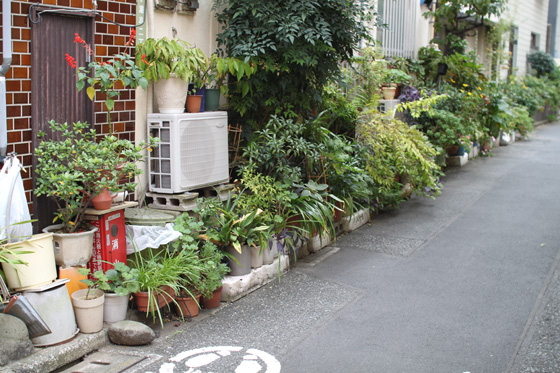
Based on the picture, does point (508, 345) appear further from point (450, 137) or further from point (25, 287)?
point (450, 137)

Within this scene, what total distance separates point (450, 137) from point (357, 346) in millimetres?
7268

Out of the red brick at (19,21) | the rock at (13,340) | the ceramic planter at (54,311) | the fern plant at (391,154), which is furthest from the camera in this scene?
the fern plant at (391,154)

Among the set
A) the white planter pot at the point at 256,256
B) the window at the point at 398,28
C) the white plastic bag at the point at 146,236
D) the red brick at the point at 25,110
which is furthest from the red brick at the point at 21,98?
the window at the point at 398,28

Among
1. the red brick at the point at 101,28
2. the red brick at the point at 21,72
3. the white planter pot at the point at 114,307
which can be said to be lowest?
the white planter pot at the point at 114,307

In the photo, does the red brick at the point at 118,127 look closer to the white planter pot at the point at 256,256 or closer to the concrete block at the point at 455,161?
the white planter pot at the point at 256,256

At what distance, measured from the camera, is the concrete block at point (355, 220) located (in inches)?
326

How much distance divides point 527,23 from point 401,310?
20.5m

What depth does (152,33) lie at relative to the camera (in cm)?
621

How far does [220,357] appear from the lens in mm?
4602

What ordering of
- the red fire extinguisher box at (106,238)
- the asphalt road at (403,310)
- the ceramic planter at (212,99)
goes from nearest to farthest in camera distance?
the asphalt road at (403,310), the red fire extinguisher box at (106,238), the ceramic planter at (212,99)

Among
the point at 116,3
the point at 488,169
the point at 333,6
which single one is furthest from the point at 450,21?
the point at 116,3

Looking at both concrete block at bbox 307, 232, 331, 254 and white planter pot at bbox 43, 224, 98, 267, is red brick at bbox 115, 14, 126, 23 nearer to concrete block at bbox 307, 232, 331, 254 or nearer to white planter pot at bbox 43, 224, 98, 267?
white planter pot at bbox 43, 224, 98, 267

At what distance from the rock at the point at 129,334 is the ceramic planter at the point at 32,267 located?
2.05 feet

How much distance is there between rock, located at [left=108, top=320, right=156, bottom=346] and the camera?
4.65m
